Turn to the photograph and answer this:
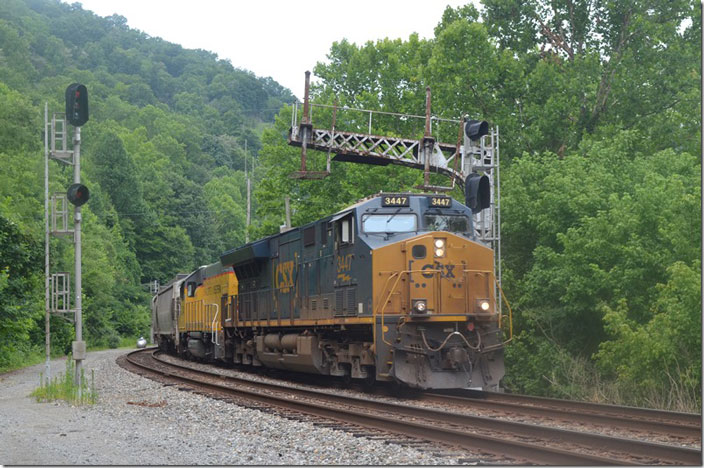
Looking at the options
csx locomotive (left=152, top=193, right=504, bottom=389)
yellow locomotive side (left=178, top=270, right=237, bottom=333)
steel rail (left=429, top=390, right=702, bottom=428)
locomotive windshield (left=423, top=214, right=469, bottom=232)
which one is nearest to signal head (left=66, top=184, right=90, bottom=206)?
csx locomotive (left=152, top=193, right=504, bottom=389)

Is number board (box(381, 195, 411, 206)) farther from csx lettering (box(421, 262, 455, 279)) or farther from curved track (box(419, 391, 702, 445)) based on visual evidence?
curved track (box(419, 391, 702, 445))

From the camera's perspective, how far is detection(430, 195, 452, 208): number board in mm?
18344

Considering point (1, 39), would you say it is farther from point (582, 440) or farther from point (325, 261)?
point (582, 440)

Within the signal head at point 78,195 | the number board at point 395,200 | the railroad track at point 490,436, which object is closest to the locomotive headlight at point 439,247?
the number board at point 395,200

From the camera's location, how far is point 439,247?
17.4 meters

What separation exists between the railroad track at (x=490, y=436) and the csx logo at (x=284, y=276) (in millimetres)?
5753

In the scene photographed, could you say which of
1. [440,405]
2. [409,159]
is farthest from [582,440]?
[409,159]

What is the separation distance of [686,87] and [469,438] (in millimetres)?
30016

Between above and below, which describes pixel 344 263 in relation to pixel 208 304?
above

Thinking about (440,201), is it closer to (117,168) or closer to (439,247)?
(439,247)

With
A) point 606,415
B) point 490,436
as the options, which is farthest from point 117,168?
point 490,436

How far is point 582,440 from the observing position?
10.7 meters

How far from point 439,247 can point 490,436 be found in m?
6.72

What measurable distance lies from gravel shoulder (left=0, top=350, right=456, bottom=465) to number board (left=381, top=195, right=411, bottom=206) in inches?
215
